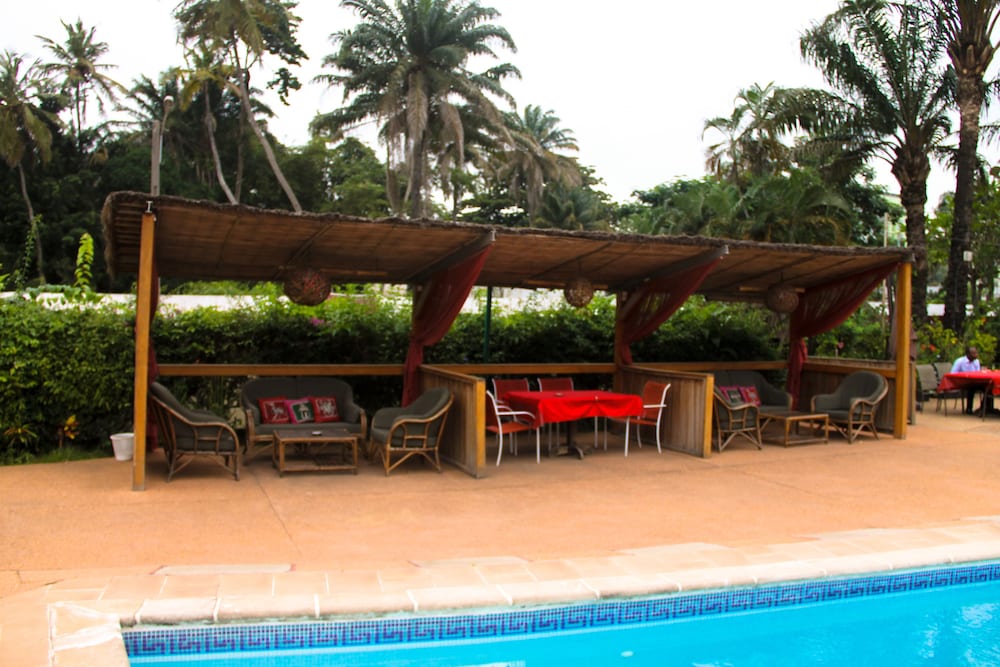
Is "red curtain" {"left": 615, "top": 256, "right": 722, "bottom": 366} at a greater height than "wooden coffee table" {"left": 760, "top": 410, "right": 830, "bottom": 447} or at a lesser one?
greater

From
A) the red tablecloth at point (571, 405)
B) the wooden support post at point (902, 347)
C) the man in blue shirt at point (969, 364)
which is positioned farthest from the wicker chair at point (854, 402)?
the red tablecloth at point (571, 405)

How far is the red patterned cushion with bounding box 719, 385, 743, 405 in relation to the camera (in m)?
10.6

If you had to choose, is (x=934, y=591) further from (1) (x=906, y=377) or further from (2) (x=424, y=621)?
(1) (x=906, y=377)

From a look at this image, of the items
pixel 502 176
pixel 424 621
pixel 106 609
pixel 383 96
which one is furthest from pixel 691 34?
pixel 502 176

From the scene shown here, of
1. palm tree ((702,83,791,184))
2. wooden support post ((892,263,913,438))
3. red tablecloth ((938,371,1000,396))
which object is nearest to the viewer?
Answer: wooden support post ((892,263,913,438))

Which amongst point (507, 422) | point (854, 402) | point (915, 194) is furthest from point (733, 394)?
point (915, 194)

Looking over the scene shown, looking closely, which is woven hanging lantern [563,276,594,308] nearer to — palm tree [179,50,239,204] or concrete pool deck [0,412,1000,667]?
concrete pool deck [0,412,1000,667]

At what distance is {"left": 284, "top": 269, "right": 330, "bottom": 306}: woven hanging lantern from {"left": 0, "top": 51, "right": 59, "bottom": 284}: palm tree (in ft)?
78.6

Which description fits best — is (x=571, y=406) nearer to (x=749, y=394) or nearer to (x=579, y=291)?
(x=579, y=291)

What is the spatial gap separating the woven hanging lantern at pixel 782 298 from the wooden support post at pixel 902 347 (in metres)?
1.32

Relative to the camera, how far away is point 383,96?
28406 mm

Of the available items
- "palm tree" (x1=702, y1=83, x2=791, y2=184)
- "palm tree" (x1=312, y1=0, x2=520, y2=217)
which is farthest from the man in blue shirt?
"palm tree" (x1=312, y1=0, x2=520, y2=217)

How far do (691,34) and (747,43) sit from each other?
1.39 metres

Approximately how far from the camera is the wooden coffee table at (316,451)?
753 cm
